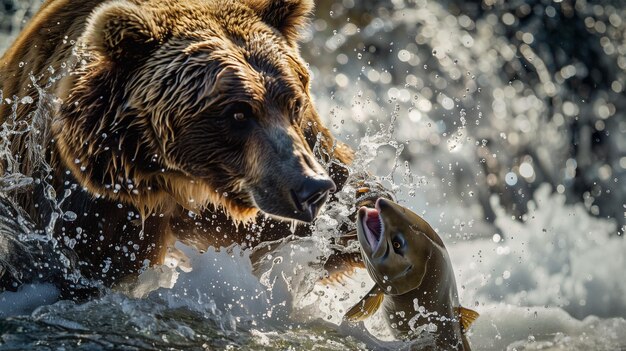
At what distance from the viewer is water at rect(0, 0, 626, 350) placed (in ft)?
19.3

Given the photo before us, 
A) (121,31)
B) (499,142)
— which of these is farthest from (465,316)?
(499,142)

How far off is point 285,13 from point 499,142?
175 inches

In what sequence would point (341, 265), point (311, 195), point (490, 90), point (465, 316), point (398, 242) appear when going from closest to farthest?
point (311, 195), point (398, 242), point (465, 316), point (341, 265), point (490, 90)

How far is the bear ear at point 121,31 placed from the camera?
3822 mm

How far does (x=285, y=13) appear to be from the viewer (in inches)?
174

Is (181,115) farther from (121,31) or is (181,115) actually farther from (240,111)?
(121,31)

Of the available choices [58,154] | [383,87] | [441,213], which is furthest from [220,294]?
[383,87]

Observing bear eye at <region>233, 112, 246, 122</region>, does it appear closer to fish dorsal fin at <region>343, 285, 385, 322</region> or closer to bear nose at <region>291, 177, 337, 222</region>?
bear nose at <region>291, 177, 337, 222</region>

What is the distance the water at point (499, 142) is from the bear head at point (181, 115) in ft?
2.93

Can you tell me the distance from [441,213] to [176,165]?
484cm

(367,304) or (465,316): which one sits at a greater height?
(367,304)

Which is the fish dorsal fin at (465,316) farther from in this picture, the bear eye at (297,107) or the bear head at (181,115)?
the bear eye at (297,107)

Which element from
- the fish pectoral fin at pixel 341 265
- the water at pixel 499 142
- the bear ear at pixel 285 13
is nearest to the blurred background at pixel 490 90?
the water at pixel 499 142

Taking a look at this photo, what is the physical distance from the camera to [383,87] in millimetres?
9086
